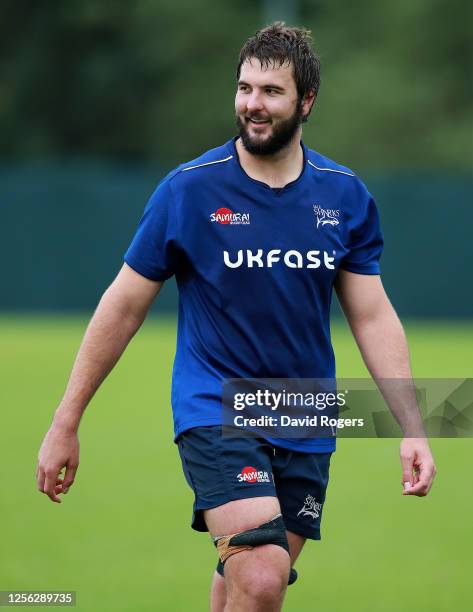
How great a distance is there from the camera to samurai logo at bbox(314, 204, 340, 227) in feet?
18.0

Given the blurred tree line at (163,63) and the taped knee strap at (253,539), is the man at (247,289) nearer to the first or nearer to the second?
the taped knee strap at (253,539)

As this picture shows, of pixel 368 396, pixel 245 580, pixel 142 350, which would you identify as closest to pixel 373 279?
pixel 368 396

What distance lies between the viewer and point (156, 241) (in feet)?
17.5

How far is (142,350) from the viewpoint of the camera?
20750mm

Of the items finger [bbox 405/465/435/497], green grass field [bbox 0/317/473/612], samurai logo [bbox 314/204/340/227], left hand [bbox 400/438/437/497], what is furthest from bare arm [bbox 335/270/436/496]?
green grass field [bbox 0/317/473/612]

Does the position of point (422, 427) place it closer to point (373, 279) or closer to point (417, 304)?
point (373, 279)

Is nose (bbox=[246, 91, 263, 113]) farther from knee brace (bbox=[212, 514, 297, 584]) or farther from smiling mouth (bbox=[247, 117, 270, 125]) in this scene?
knee brace (bbox=[212, 514, 297, 584])

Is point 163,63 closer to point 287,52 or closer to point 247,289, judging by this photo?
point 287,52

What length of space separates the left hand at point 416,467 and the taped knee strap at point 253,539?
0.54 metres

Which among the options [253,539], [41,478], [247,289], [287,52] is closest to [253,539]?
[253,539]

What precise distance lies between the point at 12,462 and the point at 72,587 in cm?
401

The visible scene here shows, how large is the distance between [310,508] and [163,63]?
35703mm

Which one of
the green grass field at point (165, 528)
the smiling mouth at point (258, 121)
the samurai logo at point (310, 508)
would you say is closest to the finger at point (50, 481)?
the samurai logo at point (310, 508)

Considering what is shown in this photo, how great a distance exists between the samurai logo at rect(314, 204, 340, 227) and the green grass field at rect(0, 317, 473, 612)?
2420 mm
